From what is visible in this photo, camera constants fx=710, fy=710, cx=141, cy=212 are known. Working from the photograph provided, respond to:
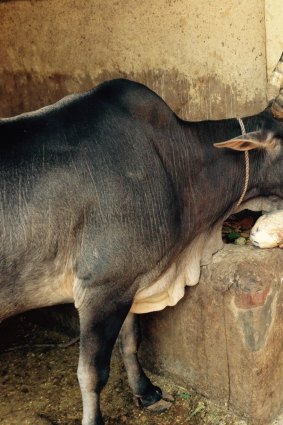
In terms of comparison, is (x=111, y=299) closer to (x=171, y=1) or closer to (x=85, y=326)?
(x=85, y=326)

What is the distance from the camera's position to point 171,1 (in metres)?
4.29

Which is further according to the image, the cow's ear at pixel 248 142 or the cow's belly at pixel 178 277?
the cow's belly at pixel 178 277

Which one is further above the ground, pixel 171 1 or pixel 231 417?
pixel 171 1

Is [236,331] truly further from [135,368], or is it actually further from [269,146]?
[269,146]

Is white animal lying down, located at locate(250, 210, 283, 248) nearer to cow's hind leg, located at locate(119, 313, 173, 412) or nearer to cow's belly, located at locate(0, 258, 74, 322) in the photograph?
cow's hind leg, located at locate(119, 313, 173, 412)

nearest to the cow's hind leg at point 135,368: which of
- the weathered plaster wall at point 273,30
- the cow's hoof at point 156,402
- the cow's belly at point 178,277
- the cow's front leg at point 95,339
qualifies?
the cow's hoof at point 156,402

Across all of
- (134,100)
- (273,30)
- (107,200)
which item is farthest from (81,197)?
(273,30)

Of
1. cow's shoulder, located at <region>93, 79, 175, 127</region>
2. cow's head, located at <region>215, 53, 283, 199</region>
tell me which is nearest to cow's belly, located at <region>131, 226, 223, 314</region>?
cow's head, located at <region>215, 53, 283, 199</region>

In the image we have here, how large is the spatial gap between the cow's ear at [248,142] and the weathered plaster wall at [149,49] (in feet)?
2.04

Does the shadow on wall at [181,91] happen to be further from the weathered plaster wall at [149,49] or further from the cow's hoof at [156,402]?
the cow's hoof at [156,402]

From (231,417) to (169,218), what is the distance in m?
1.11

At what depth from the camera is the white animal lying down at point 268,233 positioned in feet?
11.6

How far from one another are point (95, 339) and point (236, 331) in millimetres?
727

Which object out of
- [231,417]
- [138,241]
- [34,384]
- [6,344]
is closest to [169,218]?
[138,241]
